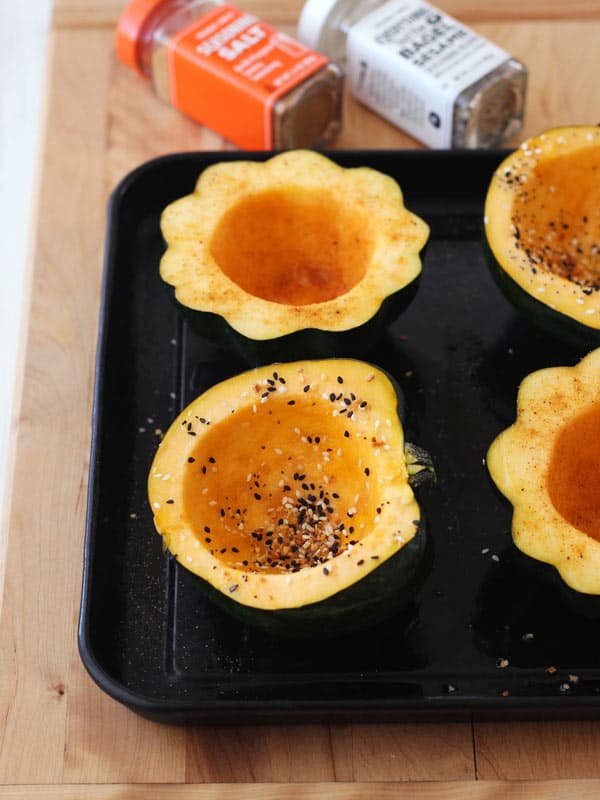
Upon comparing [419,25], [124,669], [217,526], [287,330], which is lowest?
[124,669]

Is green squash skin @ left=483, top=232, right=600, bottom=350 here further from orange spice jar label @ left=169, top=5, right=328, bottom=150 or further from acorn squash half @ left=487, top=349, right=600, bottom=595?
orange spice jar label @ left=169, top=5, right=328, bottom=150

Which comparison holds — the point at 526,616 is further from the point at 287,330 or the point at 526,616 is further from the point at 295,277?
the point at 295,277

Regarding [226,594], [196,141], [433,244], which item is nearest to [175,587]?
[226,594]

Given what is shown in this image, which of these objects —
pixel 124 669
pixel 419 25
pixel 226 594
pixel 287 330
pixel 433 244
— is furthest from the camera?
pixel 419 25

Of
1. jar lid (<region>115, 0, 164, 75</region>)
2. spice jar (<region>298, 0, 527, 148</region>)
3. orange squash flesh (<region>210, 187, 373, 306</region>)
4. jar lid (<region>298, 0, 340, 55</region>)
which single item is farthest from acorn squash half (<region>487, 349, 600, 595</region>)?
jar lid (<region>115, 0, 164, 75</region>)

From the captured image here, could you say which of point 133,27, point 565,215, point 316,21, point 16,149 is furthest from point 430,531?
point 16,149

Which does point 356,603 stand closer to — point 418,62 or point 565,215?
point 565,215

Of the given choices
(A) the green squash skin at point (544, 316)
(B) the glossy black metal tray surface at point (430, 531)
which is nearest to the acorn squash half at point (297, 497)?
(B) the glossy black metal tray surface at point (430, 531)

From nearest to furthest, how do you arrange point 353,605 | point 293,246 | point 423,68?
point 353,605
point 293,246
point 423,68
